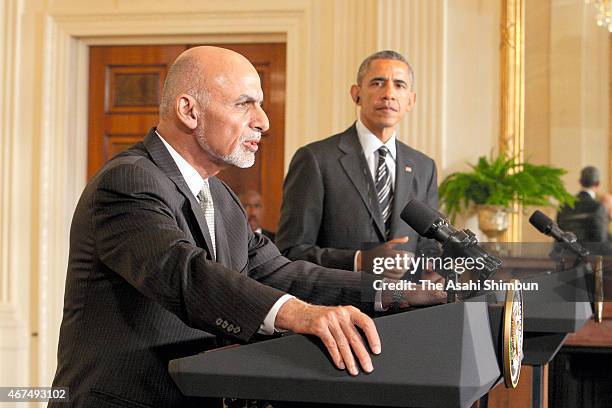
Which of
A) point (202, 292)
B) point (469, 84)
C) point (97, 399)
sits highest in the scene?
point (469, 84)

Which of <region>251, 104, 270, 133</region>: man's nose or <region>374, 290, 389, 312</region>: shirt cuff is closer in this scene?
<region>374, 290, 389, 312</region>: shirt cuff

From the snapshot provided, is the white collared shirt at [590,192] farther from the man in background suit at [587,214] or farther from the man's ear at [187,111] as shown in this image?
the man's ear at [187,111]

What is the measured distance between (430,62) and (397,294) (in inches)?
156

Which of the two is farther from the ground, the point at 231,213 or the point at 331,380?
the point at 231,213

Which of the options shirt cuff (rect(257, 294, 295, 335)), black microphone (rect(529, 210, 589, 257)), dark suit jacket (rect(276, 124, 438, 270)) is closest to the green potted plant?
dark suit jacket (rect(276, 124, 438, 270))

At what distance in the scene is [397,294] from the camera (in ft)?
7.10

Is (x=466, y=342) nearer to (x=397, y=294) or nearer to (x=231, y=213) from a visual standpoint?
(x=397, y=294)

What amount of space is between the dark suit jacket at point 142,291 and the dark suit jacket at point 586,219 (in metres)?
3.57

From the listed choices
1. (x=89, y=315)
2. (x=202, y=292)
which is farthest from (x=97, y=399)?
(x=202, y=292)

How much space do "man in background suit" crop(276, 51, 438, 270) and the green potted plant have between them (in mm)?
1413

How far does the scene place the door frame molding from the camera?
6.20m

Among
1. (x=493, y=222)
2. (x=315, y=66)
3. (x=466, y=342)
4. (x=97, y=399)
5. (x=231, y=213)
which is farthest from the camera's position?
(x=315, y=66)

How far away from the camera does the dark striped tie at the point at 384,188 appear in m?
4.05

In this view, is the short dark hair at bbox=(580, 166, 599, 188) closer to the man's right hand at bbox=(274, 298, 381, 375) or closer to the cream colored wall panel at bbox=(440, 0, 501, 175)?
the cream colored wall panel at bbox=(440, 0, 501, 175)
